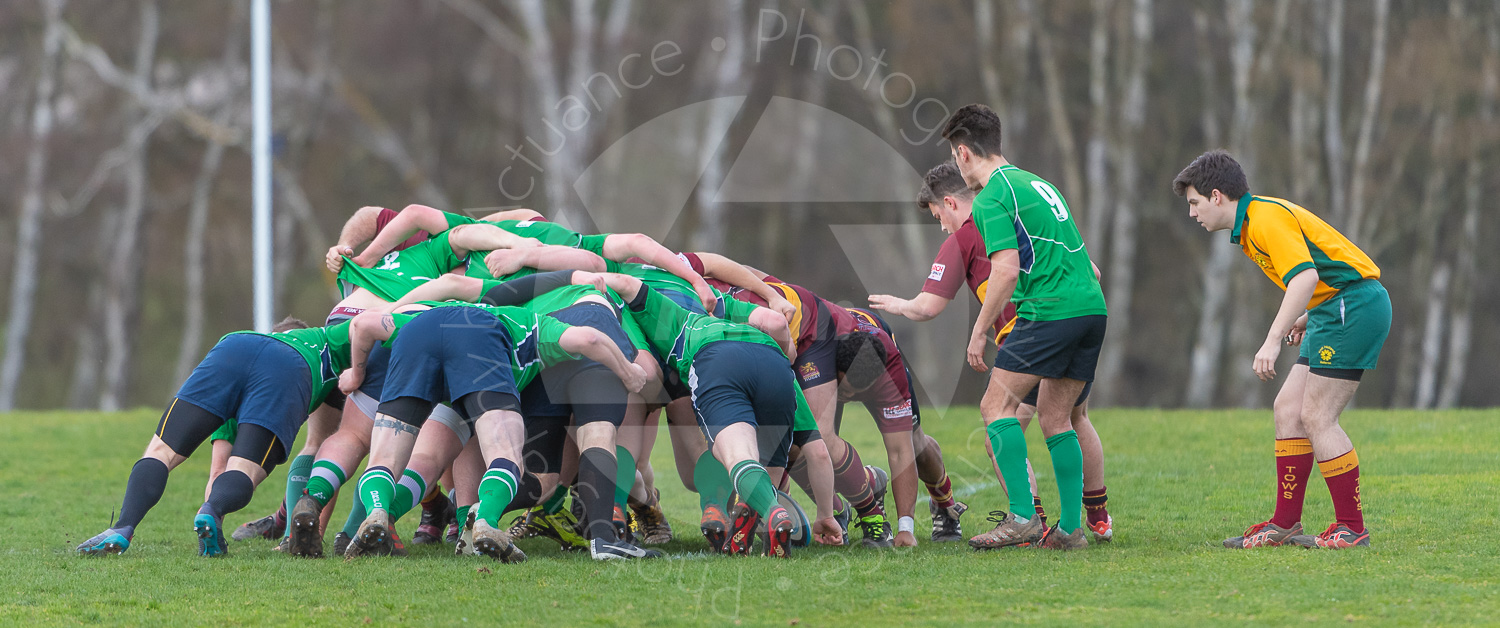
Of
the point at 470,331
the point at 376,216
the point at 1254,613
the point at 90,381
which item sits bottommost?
the point at 90,381

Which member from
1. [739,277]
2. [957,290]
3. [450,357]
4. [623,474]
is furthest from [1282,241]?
[450,357]

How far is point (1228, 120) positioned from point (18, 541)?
19842 millimetres

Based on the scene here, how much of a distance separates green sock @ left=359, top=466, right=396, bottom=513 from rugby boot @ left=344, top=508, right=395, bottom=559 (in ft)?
0.09

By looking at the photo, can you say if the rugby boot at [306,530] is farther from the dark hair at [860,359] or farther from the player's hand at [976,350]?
the player's hand at [976,350]

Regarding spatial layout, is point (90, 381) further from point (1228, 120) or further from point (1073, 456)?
point (1073, 456)

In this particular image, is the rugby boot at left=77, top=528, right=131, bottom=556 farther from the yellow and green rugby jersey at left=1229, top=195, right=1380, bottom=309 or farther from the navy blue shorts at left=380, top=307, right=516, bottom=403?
the yellow and green rugby jersey at left=1229, top=195, right=1380, bottom=309

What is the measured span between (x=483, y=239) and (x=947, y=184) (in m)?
2.42

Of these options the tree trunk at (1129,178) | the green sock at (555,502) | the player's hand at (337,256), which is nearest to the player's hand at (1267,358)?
the green sock at (555,502)

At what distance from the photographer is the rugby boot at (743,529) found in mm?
5172

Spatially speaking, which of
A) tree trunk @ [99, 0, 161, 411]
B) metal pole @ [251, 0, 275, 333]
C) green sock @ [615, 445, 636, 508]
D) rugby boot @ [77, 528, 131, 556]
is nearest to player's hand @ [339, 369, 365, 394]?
rugby boot @ [77, 528, 131, 556]

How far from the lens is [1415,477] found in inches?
280

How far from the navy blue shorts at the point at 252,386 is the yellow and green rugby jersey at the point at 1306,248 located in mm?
4283

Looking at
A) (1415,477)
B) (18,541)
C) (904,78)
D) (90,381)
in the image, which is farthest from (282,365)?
(90,381)

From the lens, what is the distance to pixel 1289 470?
5312mm
